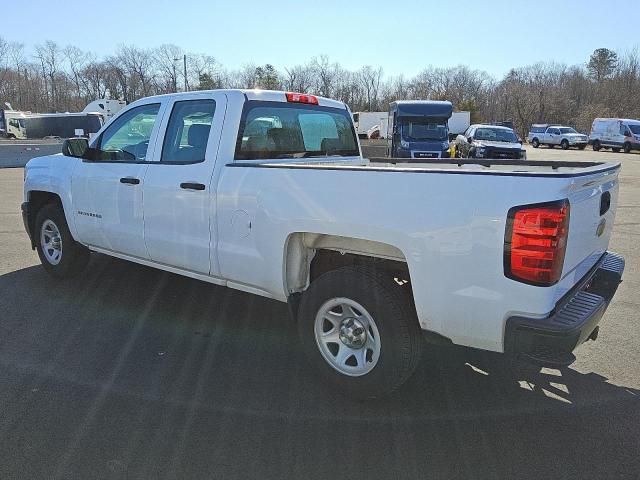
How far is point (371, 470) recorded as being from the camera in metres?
2.66

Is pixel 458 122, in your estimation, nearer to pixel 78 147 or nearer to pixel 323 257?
pixel 78 147

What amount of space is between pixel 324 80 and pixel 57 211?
93.6m

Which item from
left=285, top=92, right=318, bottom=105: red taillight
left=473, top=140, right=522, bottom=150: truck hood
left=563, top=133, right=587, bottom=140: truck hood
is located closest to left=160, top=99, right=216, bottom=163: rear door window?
left=285, top=92, right=318, bottom=105: red taillight

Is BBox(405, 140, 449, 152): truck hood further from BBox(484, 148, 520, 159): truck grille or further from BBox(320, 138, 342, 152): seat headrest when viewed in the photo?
BBox(320, 138, 342, 152): seat headrest

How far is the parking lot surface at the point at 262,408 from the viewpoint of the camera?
8.87 ft

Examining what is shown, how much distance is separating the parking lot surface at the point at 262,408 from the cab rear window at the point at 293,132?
5.24 ft

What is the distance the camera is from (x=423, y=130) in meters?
19.4

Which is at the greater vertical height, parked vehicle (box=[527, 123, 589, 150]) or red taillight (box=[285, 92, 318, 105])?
red taillight (box=[285, 92, 318, 105])

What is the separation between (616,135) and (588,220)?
39.5 metres

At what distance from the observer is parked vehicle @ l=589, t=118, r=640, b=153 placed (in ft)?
115

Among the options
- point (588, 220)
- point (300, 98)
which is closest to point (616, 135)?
point (300, 98)

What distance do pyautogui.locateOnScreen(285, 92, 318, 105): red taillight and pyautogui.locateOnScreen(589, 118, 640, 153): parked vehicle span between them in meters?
37.3

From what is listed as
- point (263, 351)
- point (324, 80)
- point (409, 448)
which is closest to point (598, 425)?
point (409, 448)

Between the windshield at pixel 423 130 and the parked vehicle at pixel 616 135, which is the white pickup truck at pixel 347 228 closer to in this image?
the windshield at pixel 423 130
